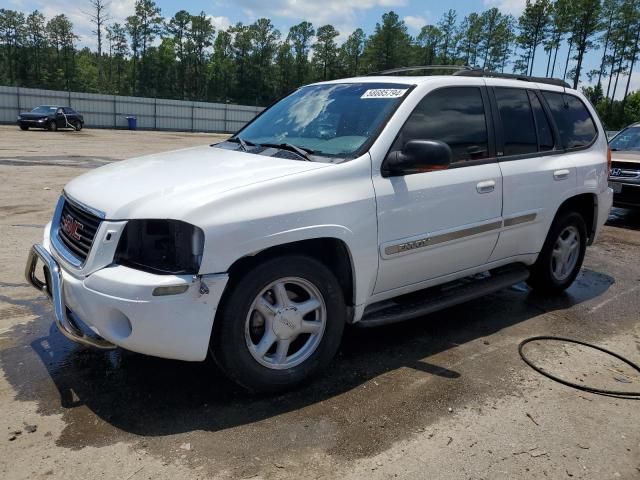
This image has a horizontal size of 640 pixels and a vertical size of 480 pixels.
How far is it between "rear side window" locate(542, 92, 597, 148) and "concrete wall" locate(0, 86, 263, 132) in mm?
41843

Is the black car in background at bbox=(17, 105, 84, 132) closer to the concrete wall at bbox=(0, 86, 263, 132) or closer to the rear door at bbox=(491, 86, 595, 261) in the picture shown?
the concrete wall at bbox=(0, 86, 263, 132)

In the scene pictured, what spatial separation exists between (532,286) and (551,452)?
274 centimetres

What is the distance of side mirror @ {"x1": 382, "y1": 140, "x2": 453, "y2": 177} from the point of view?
3354mm

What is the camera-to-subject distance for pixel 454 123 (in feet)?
13.1

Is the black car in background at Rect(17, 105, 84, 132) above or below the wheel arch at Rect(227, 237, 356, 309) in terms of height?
below

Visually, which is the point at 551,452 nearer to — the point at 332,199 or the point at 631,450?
the point at 631,450

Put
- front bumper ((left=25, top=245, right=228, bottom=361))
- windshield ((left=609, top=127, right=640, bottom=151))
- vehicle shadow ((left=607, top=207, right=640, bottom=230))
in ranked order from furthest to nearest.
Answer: windshield ((left=609, top=127, right=640, bottom=151)), vehicle shadow ((left=607, top=207, right=640, bottom=230)), front bumper ((left=25, top=245, right=228, bottom=361))

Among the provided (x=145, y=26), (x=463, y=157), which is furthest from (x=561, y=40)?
(x=463, y=157)

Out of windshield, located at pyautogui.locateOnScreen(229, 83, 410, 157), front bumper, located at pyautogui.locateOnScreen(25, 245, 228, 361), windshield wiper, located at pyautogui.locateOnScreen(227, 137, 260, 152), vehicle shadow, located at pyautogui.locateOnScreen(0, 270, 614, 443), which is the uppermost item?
windshield, located at pyautogui.locateOnScreen(229, 83, 410, 157)

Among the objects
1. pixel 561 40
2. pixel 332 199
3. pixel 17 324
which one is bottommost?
pixel 17 324

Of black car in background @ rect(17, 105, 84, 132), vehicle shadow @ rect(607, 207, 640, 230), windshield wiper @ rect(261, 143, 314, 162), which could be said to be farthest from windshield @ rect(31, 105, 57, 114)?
windshield wiper @ rect(261, 143, 314, 162)

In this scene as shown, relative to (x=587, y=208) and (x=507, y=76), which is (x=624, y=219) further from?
(x=507, y=76)

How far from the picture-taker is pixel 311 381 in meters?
3.39

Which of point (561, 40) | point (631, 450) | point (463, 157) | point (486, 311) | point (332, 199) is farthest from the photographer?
point (561, 40)
